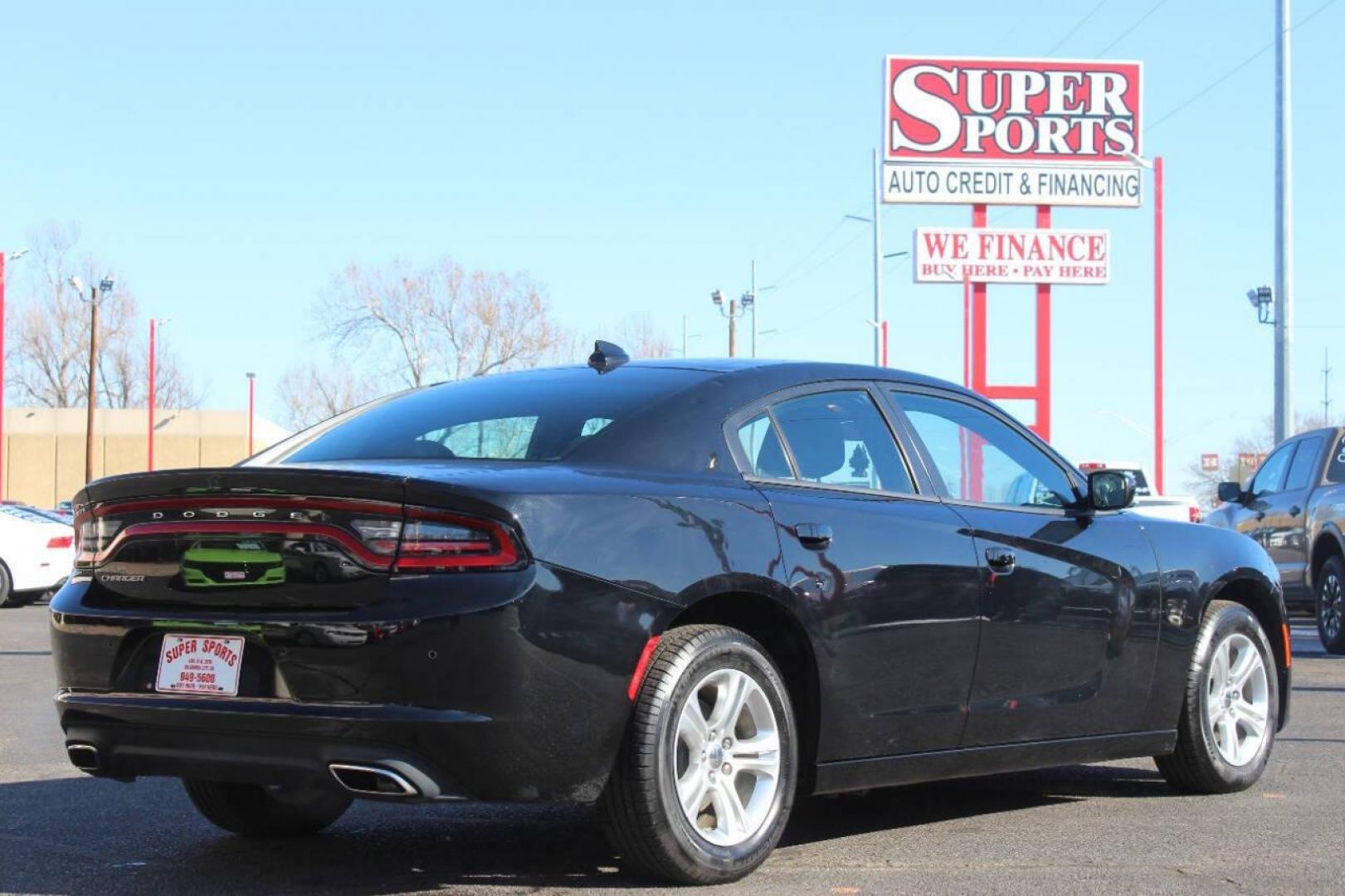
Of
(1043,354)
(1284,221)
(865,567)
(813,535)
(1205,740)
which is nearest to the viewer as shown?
(813,535)

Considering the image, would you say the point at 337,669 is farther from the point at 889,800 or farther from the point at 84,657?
the point at 889,800

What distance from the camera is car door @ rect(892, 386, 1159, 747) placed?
20.0ft

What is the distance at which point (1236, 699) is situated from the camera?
23.7ft

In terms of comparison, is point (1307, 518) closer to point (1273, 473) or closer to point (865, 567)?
point (1273, 473)

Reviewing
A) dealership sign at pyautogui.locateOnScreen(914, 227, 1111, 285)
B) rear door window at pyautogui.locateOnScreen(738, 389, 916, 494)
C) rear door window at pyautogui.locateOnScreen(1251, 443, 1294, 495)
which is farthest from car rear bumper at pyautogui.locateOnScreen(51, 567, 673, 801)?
dealership sign at pyautogui.locateOnScreen(914, 227, 1111, 285)

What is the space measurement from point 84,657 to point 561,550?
4.57 ft

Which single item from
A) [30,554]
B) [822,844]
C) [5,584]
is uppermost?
[30,554]

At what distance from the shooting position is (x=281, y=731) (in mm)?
4691

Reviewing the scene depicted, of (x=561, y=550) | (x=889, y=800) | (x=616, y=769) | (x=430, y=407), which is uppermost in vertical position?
(x=430, y=407)

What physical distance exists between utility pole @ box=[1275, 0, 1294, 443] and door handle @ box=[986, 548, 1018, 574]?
876 inches

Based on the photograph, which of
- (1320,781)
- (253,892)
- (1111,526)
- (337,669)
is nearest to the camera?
(337,669)

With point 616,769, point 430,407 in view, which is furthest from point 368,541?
point 430,407

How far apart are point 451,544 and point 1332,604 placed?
11242 mm

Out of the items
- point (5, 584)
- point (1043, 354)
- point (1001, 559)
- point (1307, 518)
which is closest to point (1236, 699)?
point (1001, 559)
